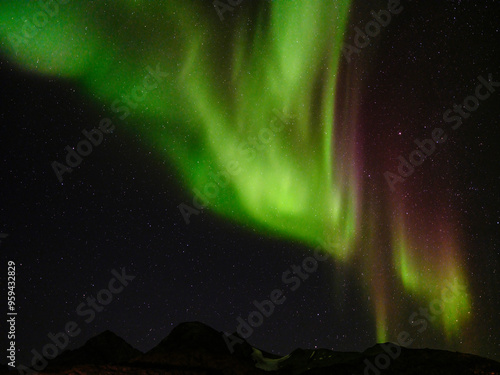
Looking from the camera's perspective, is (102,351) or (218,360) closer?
(218,360)

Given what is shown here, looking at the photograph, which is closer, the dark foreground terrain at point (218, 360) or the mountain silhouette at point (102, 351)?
the dark foreground terrain at point (218, 360)

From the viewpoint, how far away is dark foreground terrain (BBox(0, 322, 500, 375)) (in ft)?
40.9

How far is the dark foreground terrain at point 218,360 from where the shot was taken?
40.9 feet

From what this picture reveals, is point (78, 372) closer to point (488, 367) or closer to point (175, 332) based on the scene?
point (175, 332)

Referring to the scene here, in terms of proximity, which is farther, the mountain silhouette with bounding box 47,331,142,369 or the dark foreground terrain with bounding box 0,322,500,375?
the mountain silhouette with bounding box 47,331,142,369

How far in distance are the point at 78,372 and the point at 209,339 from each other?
9645 millimetres

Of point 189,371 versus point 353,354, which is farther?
point 353,354

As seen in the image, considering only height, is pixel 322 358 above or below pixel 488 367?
below

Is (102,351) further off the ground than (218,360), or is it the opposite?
(218,360)

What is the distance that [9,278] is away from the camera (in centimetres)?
1462

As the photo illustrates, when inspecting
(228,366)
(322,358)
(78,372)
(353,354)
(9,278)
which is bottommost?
(322,358)

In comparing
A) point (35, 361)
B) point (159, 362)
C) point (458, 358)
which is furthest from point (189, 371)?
point (458, 358)

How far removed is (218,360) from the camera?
15.5 meters

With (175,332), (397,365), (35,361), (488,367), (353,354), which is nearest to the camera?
(488,367)
